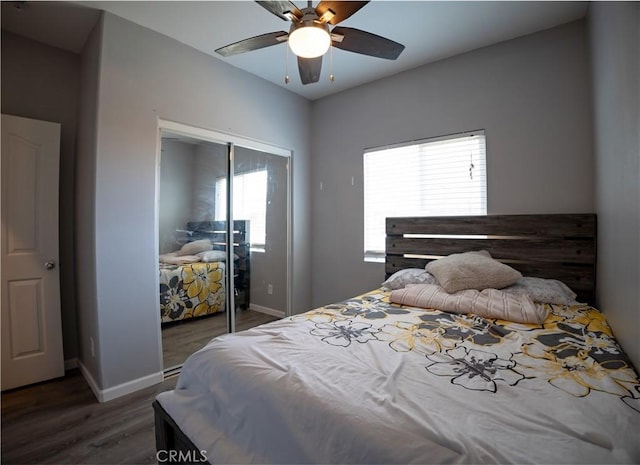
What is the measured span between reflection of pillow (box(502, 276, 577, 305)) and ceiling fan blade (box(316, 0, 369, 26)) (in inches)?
75.3

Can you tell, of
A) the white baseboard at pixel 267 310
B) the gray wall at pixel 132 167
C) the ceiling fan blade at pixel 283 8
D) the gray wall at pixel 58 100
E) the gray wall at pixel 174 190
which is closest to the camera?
the ceiling fan blade at pixel 283 8

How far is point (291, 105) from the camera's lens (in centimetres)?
355

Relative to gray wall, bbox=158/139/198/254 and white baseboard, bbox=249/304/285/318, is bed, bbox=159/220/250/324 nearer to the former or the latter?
gray wall, bbox=158/139/198/254

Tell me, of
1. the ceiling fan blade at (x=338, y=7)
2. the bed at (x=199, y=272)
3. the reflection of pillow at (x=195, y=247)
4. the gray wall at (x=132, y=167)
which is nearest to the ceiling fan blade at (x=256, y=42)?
the ceiling fan blade at (x=338, y=7)

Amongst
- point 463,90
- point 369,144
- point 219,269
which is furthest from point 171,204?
point 463,90

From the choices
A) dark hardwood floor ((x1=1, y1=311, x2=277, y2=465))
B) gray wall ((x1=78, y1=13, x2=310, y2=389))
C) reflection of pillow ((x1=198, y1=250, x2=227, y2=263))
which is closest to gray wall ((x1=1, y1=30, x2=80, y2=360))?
gray wall ((x1=78, y1=13, x2=310, y2=389))

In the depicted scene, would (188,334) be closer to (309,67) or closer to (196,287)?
(196,287)

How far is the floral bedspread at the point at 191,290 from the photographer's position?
2.57m

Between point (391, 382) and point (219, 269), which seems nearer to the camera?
point (391, 382)

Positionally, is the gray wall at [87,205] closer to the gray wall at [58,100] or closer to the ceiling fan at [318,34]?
the gray wall at [58,100]

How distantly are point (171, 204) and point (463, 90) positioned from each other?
2.81 m

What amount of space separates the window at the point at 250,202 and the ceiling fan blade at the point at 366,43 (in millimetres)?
1703

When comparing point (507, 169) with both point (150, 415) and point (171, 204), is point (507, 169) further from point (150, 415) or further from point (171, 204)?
point (150, 415)

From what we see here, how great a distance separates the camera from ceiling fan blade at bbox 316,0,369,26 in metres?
1.47
